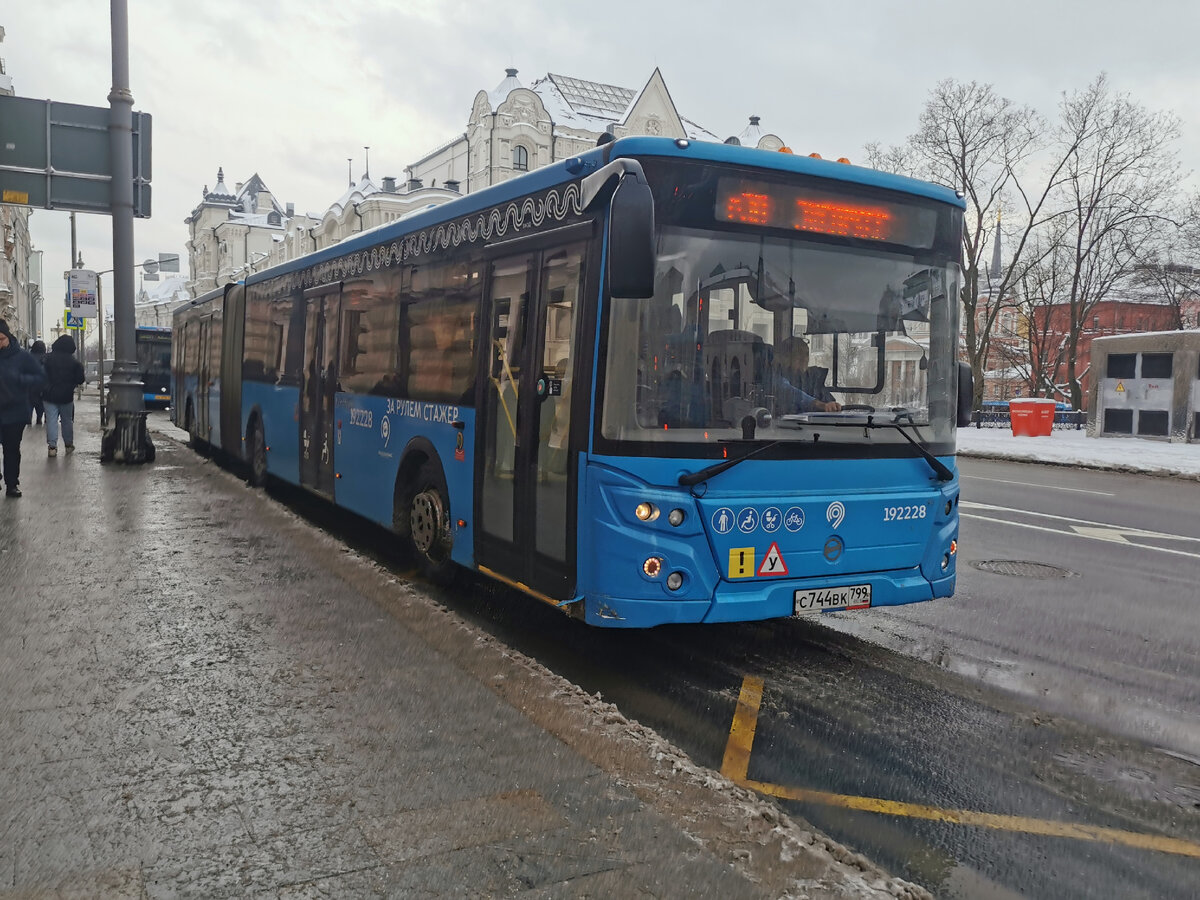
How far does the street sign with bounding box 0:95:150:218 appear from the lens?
46.5ft

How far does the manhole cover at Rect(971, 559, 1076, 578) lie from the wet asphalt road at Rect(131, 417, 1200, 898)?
1.18ft

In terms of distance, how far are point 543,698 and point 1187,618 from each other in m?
5.16

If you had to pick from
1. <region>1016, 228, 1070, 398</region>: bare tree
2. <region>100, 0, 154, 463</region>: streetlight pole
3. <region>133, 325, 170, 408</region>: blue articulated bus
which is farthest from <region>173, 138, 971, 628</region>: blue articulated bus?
<region>1016, 228, 1070, 398</region>: bare tree

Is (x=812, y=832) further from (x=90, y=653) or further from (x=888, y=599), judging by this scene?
(x=90, y=653)

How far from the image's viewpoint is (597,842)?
3357 millimetres

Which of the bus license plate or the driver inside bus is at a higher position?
the driver inside bus

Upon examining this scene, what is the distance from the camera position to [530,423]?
6.11 m

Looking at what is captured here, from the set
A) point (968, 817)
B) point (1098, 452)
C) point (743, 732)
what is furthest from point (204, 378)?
point (1098, 452)

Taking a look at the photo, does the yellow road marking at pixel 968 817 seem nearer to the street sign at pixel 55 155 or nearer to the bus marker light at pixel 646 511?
the bus marker light at pixel 646 511

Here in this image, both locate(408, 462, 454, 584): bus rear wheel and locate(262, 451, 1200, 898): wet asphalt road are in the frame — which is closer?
locate(262, 451, 1200, 898): wet asphalt road

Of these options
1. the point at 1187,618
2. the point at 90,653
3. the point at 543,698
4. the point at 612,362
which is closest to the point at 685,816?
the point at 543,698

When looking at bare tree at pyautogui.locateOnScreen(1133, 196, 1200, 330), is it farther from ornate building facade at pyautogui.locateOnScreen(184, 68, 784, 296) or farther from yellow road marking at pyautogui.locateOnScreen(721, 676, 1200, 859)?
yellow road marking at pyautogui.locateOnScreen(721, 676, 1200, 859)

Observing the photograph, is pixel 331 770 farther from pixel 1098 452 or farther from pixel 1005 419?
pixel 1005 419

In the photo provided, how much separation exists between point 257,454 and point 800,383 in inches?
374
